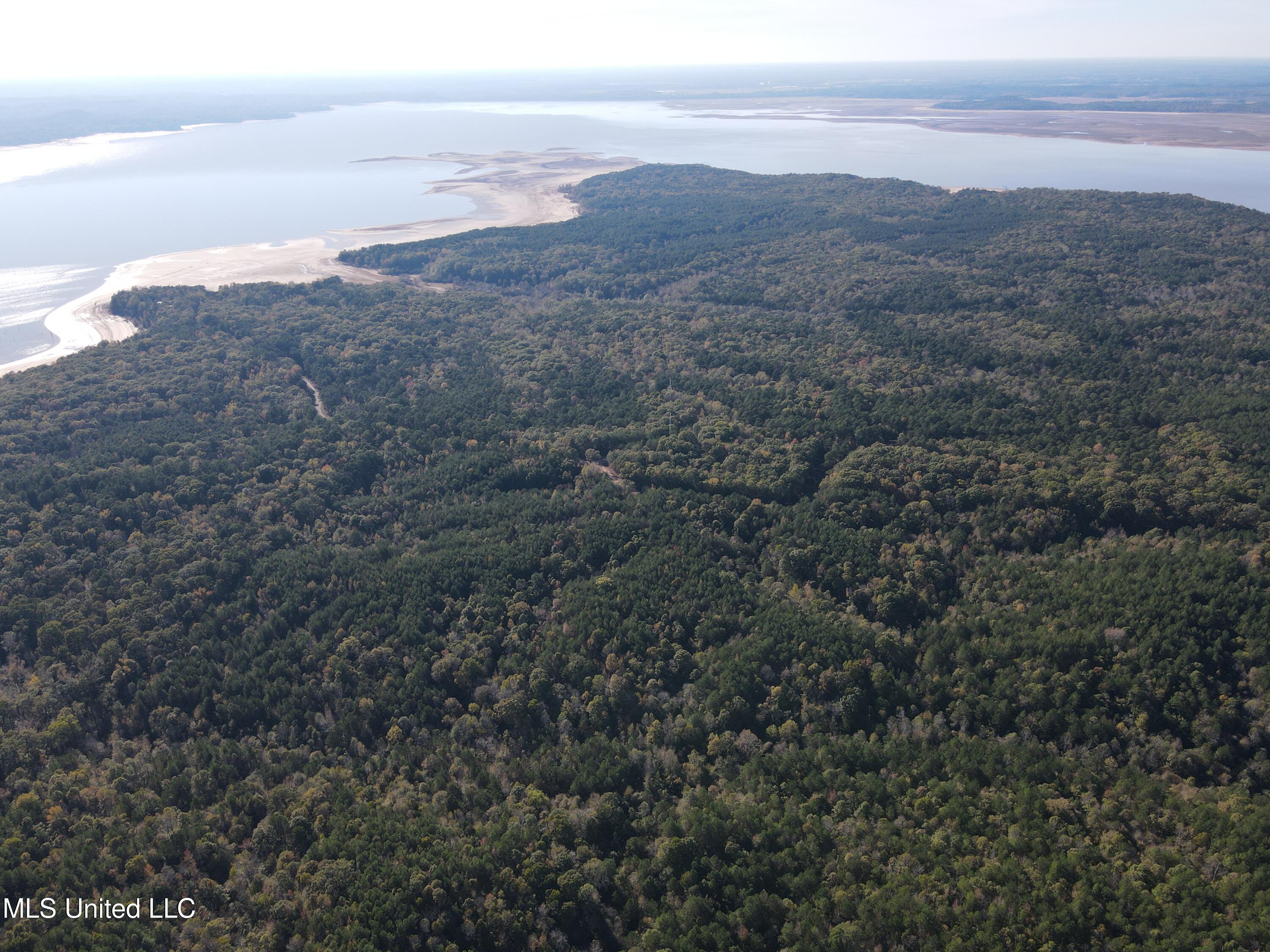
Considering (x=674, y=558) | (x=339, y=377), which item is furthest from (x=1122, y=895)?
(x=339, y=377)

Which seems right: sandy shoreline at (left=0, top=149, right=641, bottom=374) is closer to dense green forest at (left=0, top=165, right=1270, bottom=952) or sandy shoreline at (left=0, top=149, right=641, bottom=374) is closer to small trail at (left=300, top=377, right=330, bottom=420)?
dense green forest at (left=0, top=165, right=1270, bottom=952)

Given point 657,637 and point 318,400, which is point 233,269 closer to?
point 318,400

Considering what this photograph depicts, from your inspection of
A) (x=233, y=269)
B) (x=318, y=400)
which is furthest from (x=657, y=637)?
(x=233, y=269)

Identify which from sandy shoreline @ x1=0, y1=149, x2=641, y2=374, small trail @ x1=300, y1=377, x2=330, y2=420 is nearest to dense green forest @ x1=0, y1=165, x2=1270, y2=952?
small trail @ x1=300, y1=377, x2=330, y2=420

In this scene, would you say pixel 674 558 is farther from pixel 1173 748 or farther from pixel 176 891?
pixel 176 891

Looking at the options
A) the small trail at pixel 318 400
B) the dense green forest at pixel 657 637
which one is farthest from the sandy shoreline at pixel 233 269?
the small trail at pixel 318 400

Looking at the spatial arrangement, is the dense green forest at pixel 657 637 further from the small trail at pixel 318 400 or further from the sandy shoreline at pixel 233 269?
the sandy shoreline at pixel 233 269
